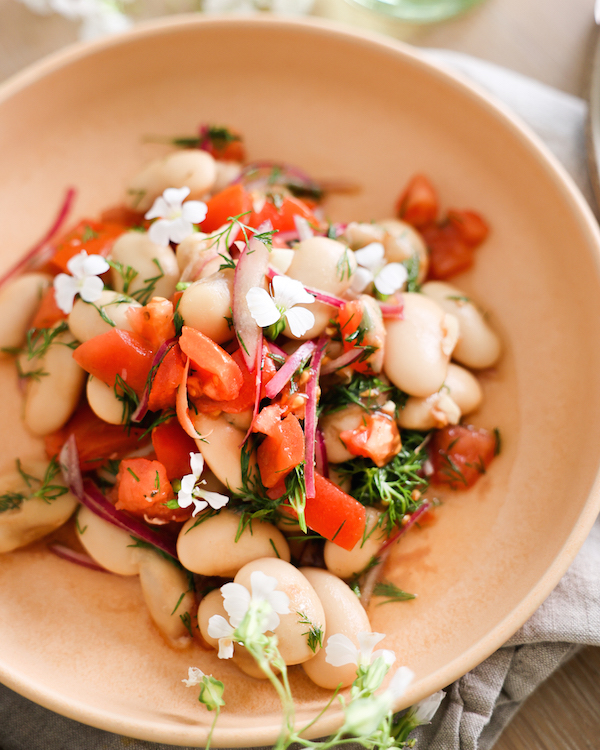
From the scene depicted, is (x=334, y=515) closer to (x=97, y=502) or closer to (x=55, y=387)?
(x=97, y=502)

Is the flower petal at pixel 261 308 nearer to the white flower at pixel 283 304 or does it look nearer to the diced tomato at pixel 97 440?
the white flower at pixel 283 304

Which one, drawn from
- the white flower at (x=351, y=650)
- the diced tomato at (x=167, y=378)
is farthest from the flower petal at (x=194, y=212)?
the white flower at (x=351, y=650)

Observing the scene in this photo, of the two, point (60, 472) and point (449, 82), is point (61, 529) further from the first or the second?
point (449, 82)

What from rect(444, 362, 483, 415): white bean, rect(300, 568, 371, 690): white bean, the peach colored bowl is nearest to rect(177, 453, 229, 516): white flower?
rect(300, 568, 371, 690): white bean

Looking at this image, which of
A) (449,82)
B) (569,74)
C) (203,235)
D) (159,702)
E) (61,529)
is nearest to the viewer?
(159,702)

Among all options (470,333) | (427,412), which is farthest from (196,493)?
(470,333)

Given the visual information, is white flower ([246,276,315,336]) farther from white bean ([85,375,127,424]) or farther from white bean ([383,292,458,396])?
white bean ([85,375,127,424])

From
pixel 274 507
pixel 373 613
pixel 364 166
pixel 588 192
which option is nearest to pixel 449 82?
pixel 364 166
